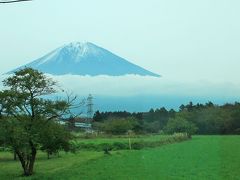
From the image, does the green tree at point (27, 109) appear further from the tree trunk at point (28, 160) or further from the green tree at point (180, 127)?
the green tree at point (180, 127)

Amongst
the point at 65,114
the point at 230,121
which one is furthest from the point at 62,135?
the point at 230,121

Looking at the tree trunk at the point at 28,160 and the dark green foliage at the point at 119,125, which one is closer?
the tree trunk at the point at 28,160

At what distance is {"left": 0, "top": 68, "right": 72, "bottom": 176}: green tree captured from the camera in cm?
2575

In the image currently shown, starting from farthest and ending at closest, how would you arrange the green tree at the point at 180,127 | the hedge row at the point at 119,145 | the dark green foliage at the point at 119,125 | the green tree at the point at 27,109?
1. the dark green foliage at the point at 119,125
2. the green tree at the point at 180,127
3. the hedge row at the point at 119,145
4. the green tree at the point at 27,109

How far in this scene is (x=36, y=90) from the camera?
26.6m

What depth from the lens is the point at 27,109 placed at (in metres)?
26.5

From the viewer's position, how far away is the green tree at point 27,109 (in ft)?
84.5

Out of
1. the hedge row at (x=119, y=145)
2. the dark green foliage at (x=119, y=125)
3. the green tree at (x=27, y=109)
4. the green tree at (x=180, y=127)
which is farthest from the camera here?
the dark green foliage at (x=119, y=125)

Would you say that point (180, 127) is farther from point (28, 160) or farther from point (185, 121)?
point (28, 160)

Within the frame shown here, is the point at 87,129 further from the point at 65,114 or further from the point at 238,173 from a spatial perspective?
the point at 238,173

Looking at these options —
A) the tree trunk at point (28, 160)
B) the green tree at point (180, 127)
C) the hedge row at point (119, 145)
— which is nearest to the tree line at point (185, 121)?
the green tree at point (180, 127)

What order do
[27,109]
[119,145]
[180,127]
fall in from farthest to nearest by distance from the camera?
[180,127], [119,145], [27,109]

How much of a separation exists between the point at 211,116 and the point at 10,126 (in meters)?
59.1

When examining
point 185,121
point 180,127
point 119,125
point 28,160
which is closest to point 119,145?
point 180,127
